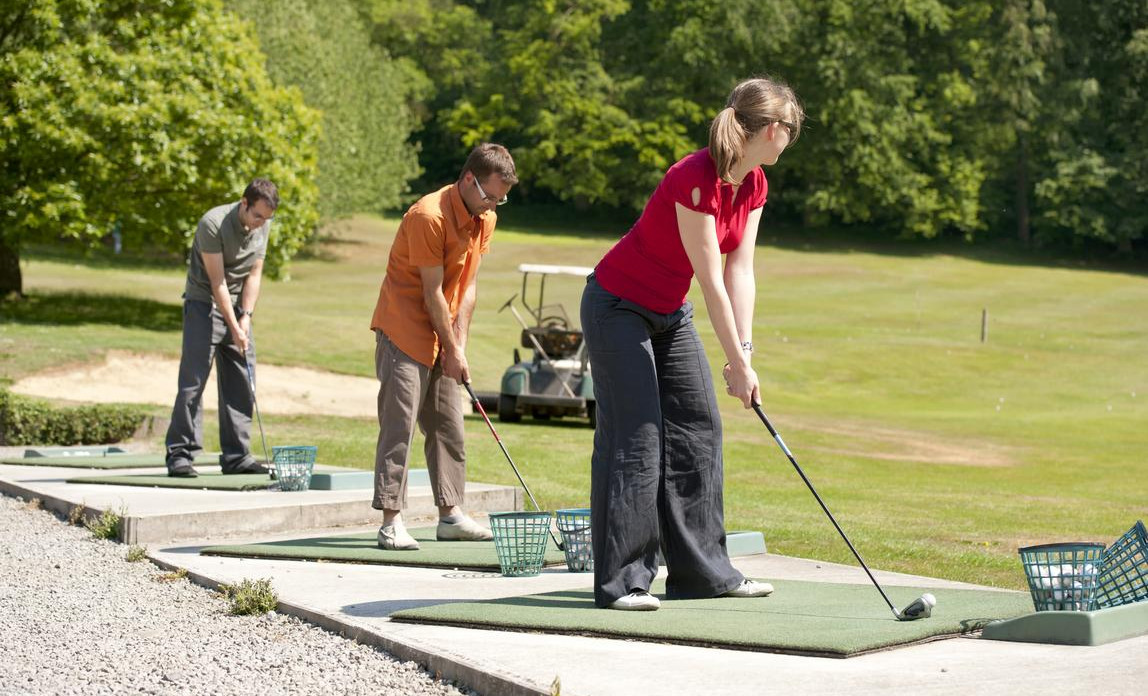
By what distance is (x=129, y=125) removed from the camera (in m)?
22.7

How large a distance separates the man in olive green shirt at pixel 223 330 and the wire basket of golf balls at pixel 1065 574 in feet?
18.0

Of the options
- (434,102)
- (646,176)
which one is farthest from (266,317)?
(434,102)

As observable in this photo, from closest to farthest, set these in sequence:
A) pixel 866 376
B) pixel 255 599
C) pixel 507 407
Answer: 1. pixel 255 599
2. pixel 507 407
3. pixel 866 376

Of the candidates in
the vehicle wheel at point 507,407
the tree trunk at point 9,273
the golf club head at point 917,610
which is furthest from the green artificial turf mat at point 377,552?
the tree trunk at point 9,273

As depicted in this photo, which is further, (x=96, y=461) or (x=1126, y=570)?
(x=96, y=461)

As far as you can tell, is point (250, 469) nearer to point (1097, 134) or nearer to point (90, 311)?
point (90, 311)

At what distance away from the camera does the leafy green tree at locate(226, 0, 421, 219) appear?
38.7 m

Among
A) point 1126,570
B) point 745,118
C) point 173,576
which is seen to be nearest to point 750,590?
point 1126,570

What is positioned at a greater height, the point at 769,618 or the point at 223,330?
the point at 223,330

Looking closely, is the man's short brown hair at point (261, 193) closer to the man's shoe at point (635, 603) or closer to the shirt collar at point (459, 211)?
the shirt collar at point (459, 211)

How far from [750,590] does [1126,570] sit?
1.33 meters

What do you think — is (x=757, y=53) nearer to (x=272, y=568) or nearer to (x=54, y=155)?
(x=54, y=155)

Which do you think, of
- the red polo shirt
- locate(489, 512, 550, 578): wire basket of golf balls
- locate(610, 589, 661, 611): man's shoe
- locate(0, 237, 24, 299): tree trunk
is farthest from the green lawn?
the red polo shirt

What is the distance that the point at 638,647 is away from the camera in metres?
4.33
